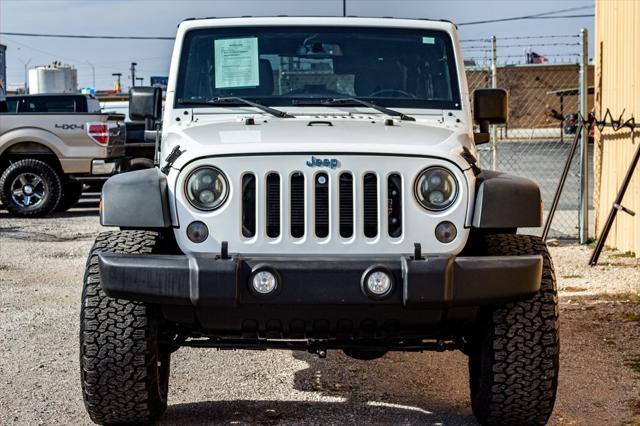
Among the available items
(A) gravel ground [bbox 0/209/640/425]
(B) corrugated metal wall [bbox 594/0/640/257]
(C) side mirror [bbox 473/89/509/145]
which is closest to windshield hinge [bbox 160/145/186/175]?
(A) gravel ground [bbox 0/209/640/425]

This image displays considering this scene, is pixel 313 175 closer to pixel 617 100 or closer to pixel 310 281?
pixel 310 281

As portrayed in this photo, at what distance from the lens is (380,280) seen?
15.9 ft

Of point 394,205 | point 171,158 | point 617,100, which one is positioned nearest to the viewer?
point 394,205

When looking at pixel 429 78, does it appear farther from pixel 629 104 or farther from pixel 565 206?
pixel 565 206

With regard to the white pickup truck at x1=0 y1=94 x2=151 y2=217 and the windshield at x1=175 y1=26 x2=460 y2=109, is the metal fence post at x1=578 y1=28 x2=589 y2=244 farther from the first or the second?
the white pickup truck at x1=0 y1=94 x2=151 y2=217

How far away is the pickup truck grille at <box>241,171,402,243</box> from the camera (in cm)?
504

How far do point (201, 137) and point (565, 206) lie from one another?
12.0 metres

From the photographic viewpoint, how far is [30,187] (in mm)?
17047

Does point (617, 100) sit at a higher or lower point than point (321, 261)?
higher

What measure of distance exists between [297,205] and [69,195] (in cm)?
1346

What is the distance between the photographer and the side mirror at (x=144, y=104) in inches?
264

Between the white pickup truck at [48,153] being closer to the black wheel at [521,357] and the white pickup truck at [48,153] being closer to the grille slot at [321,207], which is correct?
the grille slot at [321,207]

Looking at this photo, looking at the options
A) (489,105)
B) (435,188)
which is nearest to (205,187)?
(435,188)

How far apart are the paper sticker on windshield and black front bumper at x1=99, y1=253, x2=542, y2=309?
169 cm
